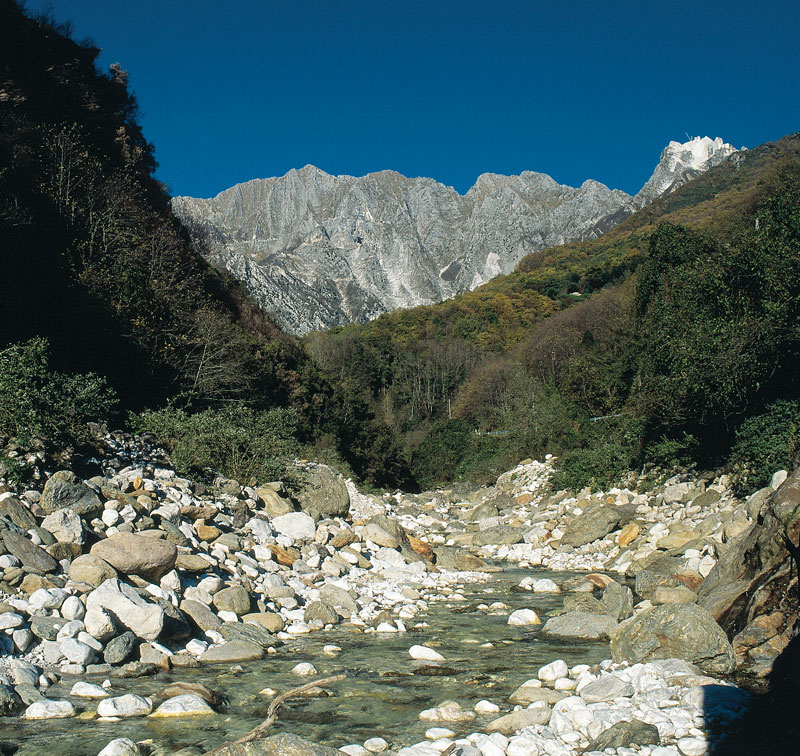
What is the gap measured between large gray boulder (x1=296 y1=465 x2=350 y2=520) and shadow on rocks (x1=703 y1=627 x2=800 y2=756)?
8778 millimetres

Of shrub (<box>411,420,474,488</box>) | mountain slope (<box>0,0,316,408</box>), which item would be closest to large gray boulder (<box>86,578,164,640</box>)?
mountain slope (<box>0,0,316,408</box>)

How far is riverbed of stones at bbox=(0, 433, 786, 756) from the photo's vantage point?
13.7 feet

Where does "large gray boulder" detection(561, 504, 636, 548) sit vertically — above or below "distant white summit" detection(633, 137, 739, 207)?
below

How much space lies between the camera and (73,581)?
6.00 metres

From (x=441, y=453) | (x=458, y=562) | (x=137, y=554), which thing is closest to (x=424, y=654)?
(x=137, y=554)

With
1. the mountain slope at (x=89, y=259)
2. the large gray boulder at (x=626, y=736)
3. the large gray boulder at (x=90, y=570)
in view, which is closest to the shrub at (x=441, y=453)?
the mountain slope at (x=89, y=259)

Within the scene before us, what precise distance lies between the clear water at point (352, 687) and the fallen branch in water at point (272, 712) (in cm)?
7

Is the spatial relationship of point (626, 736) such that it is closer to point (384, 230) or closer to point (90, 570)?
point (90, 570)

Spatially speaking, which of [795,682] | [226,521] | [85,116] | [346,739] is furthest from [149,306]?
[795,682]

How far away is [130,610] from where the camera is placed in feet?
18.4

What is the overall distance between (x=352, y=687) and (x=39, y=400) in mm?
6297

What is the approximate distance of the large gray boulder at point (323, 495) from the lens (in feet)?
41.7

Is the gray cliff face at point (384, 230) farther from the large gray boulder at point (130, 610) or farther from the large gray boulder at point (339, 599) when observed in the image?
the large gray boulder at point (130, 610)

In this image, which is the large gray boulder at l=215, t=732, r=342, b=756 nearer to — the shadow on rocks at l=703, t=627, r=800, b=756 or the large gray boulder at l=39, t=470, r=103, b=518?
the shadow on rocks at l=703, t=627, r=800, b=756
